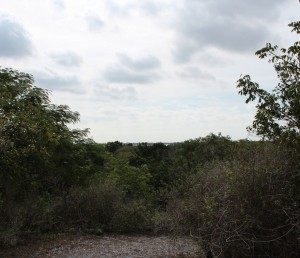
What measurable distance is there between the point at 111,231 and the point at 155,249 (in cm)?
322

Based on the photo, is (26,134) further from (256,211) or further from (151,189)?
(151,189)

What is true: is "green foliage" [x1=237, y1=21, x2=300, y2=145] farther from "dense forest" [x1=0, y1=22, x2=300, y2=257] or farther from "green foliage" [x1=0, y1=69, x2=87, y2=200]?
"green foliage" [x1=0, y1=69, x2=87, y2=200]

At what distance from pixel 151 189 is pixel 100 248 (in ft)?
20.8

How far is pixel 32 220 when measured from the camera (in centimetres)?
1267

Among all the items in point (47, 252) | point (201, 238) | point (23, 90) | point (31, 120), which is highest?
point (23, 90)

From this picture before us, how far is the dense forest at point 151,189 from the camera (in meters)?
6.41

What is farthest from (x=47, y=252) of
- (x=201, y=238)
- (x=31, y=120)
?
(x=201, y=238)

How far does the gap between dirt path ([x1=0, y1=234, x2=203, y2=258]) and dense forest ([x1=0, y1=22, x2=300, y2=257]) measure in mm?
571

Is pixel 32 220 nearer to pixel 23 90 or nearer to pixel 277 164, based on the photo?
pixel 23 90

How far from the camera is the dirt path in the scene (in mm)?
9898

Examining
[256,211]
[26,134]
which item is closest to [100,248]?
[26,134]

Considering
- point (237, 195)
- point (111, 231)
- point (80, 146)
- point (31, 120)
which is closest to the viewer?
point (237, 195)

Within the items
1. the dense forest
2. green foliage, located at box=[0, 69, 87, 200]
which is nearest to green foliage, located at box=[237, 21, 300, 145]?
the dense forest

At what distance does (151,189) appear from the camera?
17.0m
